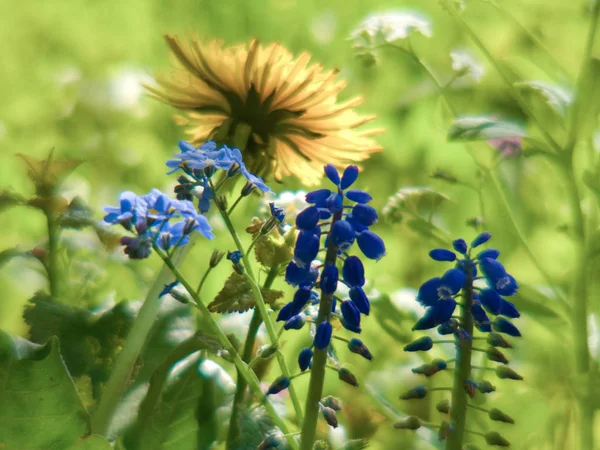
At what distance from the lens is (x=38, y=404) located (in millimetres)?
546

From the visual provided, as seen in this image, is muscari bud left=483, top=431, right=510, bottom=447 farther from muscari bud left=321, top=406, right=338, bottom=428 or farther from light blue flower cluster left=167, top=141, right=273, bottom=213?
light blue flower cluster left=167, top=141, right=273, bottom=213

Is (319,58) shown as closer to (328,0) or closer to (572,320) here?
(328,0)

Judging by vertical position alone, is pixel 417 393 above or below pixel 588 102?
below

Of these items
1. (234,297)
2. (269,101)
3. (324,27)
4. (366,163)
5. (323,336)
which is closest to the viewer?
(323,336)

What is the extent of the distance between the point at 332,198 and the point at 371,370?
1.73ft

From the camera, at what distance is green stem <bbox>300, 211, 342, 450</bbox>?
482 millimetres

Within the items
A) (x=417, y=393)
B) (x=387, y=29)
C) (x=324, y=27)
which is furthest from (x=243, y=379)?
(x=324, y=27)

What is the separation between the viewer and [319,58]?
161 cm

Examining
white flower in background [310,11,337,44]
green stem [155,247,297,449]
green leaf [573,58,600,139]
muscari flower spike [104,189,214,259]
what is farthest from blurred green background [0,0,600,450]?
muscari flower spike [104,189,214,259]

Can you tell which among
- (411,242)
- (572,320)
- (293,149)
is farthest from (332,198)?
(411,242)

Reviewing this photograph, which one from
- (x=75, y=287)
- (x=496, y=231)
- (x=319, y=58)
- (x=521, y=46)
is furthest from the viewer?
(x=521, y=46)

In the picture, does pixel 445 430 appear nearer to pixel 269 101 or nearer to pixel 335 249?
pixel 335 249

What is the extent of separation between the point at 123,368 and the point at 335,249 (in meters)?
0.25

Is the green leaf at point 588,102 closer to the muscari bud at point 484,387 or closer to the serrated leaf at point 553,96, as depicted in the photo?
the serrated leaf at point 553,96
